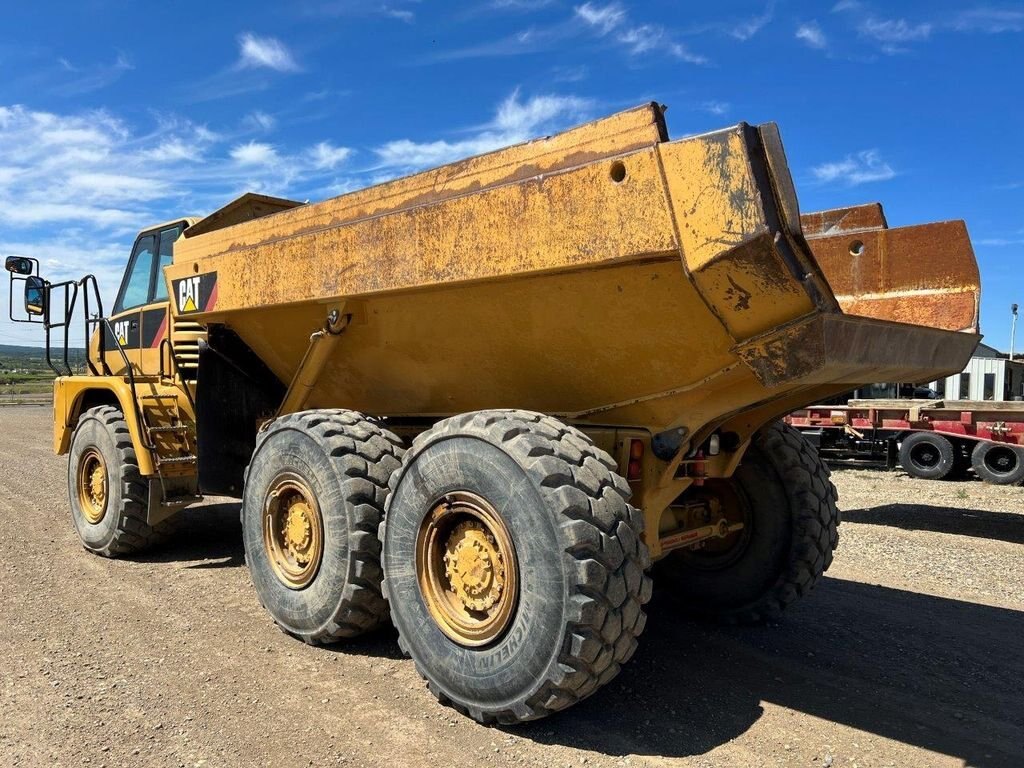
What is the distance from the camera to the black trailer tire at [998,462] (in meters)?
11.4

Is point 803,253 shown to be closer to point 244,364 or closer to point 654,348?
point 654,348

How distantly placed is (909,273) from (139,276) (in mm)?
5869

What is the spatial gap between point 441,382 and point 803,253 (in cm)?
218

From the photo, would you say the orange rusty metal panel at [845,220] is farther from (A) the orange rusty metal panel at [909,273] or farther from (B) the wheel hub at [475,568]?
(B) the wheel hub at [475,568]

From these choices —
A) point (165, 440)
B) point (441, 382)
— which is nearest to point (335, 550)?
point (441, 382)

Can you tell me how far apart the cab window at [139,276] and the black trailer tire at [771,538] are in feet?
16.0

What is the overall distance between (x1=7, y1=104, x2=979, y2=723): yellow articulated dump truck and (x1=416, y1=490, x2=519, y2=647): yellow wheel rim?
0.5 inches

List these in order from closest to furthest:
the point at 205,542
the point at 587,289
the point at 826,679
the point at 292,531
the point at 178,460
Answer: the point at 587,289, the point at 826,679, the point at 292,531, the point at 178,460, the point at 205,542

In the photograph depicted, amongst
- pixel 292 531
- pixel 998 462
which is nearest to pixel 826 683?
pixel 292 531

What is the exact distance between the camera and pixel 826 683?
3.84 metres

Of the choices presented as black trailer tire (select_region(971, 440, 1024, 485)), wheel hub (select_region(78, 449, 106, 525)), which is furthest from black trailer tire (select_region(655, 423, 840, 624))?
black trailer tire (select_region(971, 440, 1024, 485))

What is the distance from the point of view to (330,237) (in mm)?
A: 4125

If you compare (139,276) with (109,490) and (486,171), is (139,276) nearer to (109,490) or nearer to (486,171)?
(109,490)

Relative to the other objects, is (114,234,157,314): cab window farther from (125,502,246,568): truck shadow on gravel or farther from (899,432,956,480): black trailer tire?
(899,432,956,480): black trailer tire
